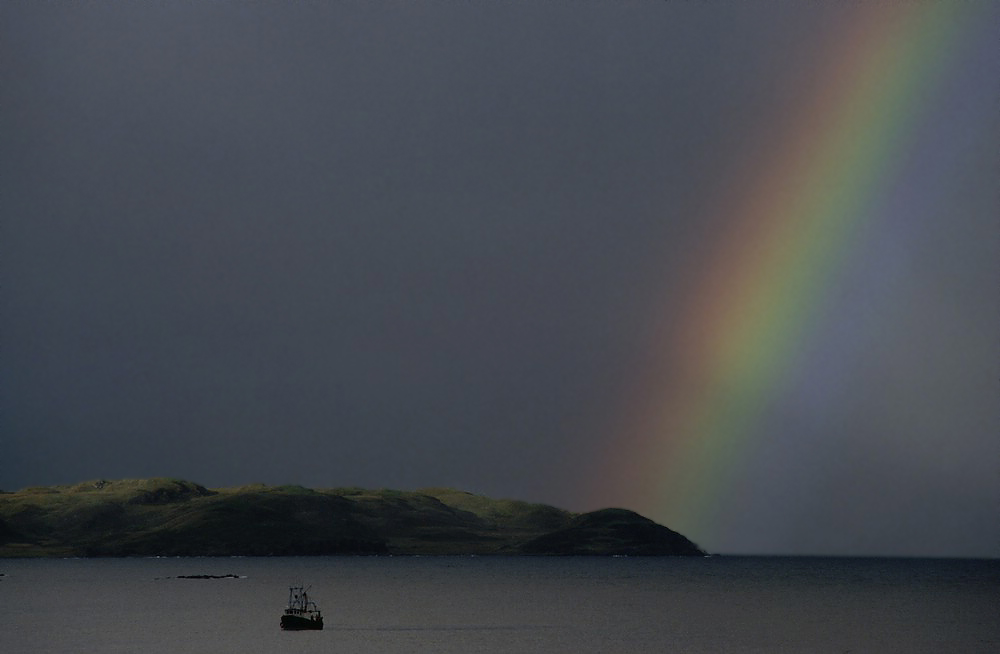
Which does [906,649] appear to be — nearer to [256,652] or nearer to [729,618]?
[729,618]

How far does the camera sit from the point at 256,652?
441 feet


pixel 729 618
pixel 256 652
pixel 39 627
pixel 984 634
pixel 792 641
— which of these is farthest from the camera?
pixel 729 618

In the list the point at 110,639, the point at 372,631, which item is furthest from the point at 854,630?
the point at 110,639

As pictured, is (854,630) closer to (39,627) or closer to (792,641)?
(792,641)

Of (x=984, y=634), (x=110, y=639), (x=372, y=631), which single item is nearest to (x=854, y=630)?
(x=984, y=634)

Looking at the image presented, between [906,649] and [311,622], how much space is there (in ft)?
262

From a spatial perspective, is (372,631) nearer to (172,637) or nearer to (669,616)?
(172,637)

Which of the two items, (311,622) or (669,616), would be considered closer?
(311,622)

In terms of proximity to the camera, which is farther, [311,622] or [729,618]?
[729,618]

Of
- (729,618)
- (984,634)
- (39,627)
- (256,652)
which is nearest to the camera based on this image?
(256,652)

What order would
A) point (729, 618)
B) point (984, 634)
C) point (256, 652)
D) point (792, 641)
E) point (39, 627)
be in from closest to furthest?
point (256, 652)
point (792, 641)
point (984, 634)
point (39, 627)
point (729, 618)

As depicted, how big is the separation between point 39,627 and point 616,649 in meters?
87.6

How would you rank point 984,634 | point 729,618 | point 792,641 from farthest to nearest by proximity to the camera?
1. point 729,618
2. point 984,634
3. point 792,641

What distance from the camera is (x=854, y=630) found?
Result: 541 feet
